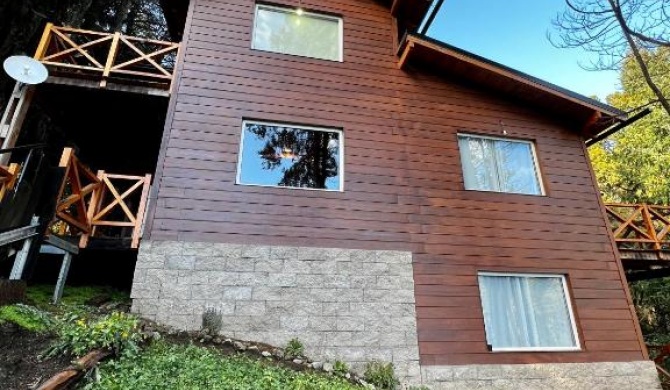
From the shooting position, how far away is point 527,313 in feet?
20.7

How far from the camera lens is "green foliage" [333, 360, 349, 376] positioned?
17.3 feet

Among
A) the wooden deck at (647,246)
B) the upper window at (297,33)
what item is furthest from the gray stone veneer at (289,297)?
the wooden deck at (647,246)

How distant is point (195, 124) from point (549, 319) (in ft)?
22.2

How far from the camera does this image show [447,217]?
22.1ft

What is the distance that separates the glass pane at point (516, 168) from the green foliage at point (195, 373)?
4.95 meters

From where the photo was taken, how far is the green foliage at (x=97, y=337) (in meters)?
3.64

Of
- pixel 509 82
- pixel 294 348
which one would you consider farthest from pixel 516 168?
pixel 294 348

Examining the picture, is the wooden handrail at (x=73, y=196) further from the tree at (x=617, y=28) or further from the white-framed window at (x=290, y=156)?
the tree at (x=617, y=28)

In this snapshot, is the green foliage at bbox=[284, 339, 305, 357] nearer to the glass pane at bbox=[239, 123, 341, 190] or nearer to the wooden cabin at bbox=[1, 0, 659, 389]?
the wooden cabin at bbox=[1, 0, 659, 389]

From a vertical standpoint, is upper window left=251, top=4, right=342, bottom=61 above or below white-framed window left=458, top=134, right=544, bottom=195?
above

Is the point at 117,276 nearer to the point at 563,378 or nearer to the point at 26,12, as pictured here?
the point at 26,12

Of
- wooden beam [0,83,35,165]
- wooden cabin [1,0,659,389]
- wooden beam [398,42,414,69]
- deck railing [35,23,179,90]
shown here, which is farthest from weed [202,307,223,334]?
wooden beam [398,42,414,69]

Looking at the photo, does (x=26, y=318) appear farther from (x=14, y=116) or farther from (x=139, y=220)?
(x=14, y=116)

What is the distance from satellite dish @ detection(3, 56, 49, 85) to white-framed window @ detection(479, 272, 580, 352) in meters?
7.96
